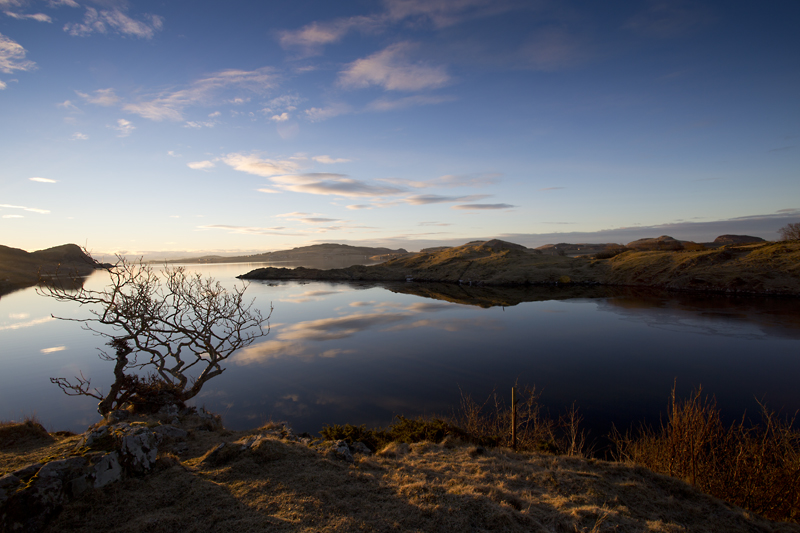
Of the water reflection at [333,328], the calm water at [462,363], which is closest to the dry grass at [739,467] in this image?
the calm water at [462,363]

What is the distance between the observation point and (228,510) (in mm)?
6145

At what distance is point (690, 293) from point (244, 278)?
95.7 metres

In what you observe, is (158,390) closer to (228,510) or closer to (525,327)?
(228,510)

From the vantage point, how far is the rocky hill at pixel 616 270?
4359cm

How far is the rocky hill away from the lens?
143 feet

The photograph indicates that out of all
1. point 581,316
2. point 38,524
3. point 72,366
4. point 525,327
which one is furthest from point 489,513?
point 581,316

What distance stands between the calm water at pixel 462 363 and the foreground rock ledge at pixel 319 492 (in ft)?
13.7

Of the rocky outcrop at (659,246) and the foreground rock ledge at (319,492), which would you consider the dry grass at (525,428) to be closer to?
the foreground rock ledge at (319,492)

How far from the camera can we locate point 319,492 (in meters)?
6.76

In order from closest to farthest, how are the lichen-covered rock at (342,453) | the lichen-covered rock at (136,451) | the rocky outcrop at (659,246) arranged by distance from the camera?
the lichen-covered rock at (136,451) → the lichen-covered rock at (342,453) → the rocky outcrop at (659,246)

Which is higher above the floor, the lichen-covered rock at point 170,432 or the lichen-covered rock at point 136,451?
the lichen-covered rock at point 136,451

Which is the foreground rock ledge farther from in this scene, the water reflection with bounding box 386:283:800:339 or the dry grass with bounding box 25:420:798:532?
the water reflection with bounding box 386:283:800:339

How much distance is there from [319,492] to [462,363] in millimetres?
14666

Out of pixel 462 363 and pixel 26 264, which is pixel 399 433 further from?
pixel 26 264
